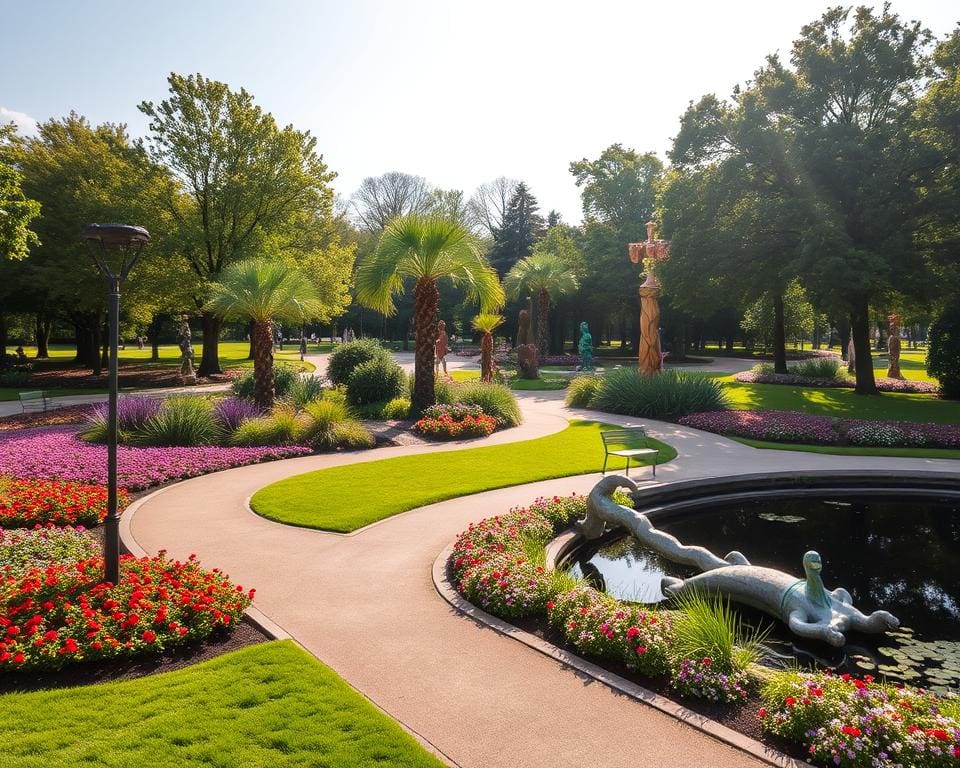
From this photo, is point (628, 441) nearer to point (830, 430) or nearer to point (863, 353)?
point (830, 430)

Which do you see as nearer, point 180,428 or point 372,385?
point 180,428

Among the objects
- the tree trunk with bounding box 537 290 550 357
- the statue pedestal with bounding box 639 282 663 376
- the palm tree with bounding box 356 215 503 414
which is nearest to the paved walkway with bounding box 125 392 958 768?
the palm tree with bounding box 356 215 503 414

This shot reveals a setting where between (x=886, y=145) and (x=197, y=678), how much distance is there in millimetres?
24288

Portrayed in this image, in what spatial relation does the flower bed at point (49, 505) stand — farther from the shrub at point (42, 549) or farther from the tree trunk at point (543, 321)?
the tree trunk at point (543, 321)

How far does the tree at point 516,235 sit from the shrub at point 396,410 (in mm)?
39521

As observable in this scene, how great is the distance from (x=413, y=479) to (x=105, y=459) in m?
6.30

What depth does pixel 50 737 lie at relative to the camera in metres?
4.19

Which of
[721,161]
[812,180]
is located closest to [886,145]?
[812,180]

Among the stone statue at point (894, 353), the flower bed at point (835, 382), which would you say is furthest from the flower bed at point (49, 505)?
the stone statue at point (894, 353)

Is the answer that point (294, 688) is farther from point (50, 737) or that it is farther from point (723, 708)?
point (723, 708)

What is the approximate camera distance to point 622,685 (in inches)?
197

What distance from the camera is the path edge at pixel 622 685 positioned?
4.20 metres

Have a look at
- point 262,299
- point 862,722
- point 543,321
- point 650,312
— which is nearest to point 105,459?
point 262,299

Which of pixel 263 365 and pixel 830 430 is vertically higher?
pixel 263 365
